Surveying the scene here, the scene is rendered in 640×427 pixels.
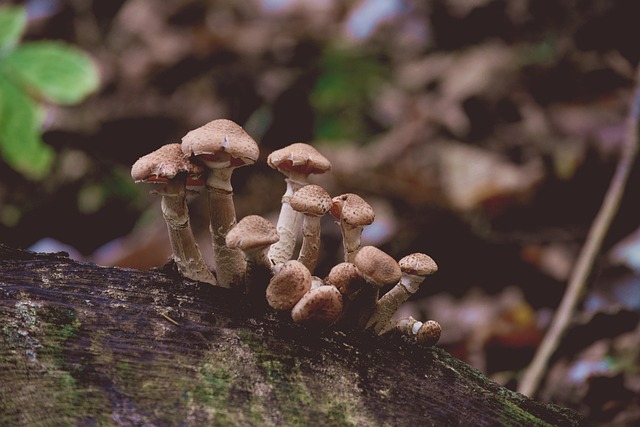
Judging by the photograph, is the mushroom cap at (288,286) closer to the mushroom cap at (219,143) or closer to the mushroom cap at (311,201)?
the mushroom cap at (311,201)

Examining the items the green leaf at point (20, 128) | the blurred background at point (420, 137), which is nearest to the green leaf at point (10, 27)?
the green leaf at point (20, 128)

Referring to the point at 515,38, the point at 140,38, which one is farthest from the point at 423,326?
the point at 140,38

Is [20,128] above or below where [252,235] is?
above

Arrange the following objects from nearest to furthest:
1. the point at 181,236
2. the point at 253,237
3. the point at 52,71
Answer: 1. the point at 253,237
2. the point at 181,236
3. the point at 52,71

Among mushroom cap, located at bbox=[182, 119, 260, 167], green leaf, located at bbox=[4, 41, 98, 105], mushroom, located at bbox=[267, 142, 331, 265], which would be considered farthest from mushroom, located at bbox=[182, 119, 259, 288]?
green leaf, located at bbox=[4, 41, 98, 105]

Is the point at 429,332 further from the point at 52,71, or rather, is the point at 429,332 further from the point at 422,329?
the point at 52,71

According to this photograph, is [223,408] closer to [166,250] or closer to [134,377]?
[134,377]

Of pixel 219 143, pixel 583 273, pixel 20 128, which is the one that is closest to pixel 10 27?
pixel 20 128
